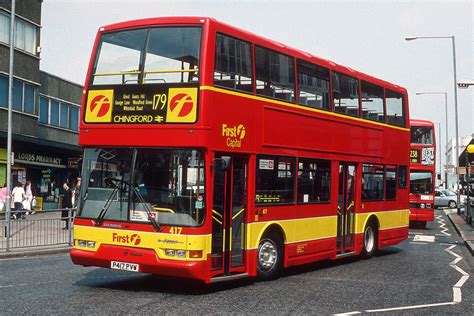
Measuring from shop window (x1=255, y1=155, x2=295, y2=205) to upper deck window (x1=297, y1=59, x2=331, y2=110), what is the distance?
1.24 metres

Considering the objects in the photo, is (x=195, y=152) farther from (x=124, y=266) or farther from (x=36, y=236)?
(x=36, y=236)

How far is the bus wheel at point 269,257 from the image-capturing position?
35.5ft

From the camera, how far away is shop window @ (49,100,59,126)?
1415 inches

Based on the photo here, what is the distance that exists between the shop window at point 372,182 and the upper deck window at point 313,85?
2.53 meters

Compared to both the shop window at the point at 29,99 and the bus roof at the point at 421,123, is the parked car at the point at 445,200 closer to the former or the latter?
the bus roof at the point at 421,123

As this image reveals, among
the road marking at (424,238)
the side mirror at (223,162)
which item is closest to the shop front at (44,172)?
the road marking at (424,238)

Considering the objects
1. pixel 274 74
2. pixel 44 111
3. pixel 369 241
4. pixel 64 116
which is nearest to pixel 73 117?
pixel 64 116

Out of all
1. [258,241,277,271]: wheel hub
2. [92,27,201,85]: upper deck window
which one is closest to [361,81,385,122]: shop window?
[258,241,277,271]: wheel hub

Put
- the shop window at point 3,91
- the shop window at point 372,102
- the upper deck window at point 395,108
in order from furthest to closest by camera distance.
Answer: the shop window at point 3,91, the upper deck window at point 395,108, the shop window at point 372,102

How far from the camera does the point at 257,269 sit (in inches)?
421

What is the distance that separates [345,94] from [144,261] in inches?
243

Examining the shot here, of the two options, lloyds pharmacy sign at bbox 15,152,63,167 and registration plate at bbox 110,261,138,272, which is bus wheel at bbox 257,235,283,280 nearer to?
registration plate at bbox 110,261,138,272

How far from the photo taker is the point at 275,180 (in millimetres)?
11219

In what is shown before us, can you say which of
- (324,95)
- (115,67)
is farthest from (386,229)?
(115,67)
